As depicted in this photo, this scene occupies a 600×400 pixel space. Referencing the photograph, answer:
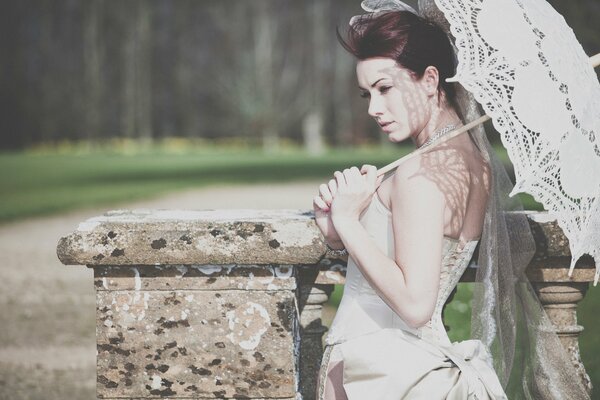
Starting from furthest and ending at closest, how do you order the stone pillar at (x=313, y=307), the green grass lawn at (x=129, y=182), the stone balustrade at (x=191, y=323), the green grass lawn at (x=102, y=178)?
the green grass lawn at (x=102, y=178), the green grass lawn at (x=129, y=182), the stone pillar at (x=313, y=307), the stone balustrade at (x=191, y=323)

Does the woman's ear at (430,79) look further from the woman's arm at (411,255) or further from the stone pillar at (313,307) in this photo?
the stone pillar at (313,307)

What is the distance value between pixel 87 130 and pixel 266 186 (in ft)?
77.4

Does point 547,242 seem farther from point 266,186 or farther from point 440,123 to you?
point 266,186

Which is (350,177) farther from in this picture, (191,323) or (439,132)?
(191,323)

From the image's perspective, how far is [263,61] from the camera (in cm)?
3922

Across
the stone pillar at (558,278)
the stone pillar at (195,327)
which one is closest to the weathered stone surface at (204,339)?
the stone pillar at (195,327)

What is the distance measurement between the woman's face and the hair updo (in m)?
0.02

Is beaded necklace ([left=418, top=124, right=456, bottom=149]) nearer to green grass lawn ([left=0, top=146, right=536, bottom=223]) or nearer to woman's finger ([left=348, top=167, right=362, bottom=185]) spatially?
woman's finger ([left=348, top=167, right=362, bottom=185])

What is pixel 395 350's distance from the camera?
6.61ft


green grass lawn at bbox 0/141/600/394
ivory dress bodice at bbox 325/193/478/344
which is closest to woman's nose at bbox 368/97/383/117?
ivory dress bodice at bbox 325/193/478/344

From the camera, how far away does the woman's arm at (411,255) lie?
74.8 inches

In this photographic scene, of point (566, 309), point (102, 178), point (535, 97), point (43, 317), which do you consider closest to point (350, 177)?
point (535, 97)

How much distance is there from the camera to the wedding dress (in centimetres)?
200

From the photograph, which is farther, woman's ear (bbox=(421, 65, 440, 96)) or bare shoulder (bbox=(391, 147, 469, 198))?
woman's ear (bbox=(421, 65, 440, 96))
